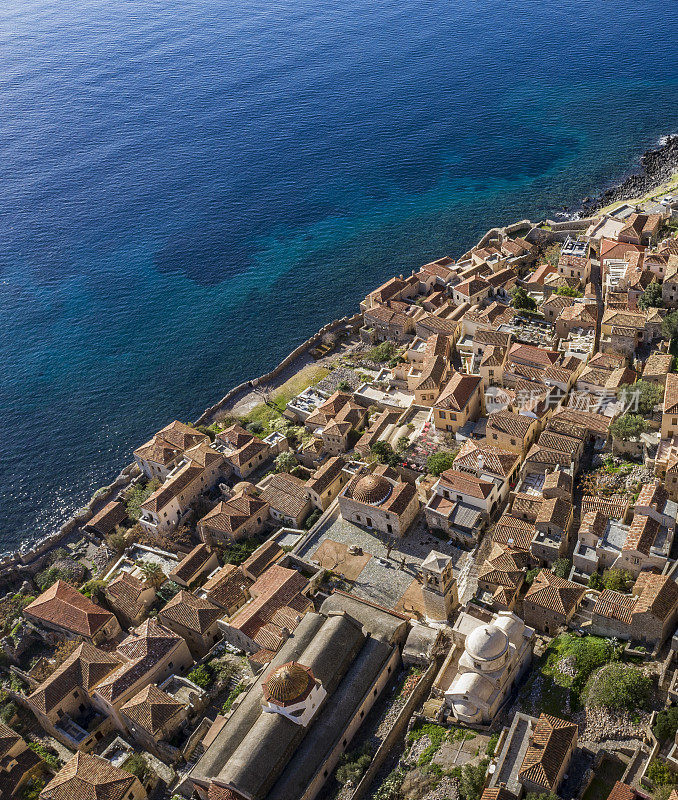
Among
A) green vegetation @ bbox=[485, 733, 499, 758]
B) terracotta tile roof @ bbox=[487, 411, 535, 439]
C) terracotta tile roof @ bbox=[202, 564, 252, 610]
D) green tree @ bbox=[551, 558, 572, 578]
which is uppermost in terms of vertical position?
terracotta tile roof @ bbox=[487, 411, 535, 439]

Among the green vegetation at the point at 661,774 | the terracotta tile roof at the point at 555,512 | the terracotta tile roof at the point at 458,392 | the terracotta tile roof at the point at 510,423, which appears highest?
the terracotta tile roof at the point at 458,392

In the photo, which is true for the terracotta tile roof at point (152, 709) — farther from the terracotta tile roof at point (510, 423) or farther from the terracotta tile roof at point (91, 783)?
the terracotta tile roof at point (510, 423)

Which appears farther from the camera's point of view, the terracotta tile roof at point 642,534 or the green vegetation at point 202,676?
the green vegetation at point 202,676

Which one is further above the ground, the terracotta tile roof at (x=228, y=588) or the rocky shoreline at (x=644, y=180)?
the rocky shoreline at (x=644, y=180)

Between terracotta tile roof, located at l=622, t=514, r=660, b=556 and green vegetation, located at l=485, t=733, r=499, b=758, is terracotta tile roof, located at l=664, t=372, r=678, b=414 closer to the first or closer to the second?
terracotta tile roof, located at l=622, t=514, r=660, b=556

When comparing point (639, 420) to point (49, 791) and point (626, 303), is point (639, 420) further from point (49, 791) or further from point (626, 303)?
point (49, 791)

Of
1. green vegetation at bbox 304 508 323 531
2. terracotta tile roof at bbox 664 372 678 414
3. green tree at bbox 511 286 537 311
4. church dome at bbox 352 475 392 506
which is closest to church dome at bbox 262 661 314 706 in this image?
church dome at bbox 352 475 392 506

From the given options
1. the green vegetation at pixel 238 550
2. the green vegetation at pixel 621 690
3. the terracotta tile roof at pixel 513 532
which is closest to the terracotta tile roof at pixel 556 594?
the terracotta tile roof at pixel 513 532
